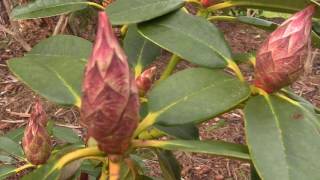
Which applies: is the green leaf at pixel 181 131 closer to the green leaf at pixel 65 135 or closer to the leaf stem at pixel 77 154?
the leaf stem at pixel 77 154

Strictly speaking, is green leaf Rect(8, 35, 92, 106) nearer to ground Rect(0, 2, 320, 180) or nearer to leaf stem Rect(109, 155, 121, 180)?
leaf stem Rect(109, 155, 121, 180)

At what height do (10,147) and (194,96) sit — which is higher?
(194,96)

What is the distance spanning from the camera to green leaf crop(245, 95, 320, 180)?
2.36ft

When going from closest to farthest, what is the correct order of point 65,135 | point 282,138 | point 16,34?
point 282,138 < point 65,135 < point 16,34

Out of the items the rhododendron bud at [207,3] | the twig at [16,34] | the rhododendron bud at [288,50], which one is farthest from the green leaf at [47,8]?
the twig at [16,34]

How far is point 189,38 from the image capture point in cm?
91

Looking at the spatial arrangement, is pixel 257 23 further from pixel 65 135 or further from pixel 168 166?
pixel 65 135

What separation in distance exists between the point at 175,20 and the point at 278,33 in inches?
8.2

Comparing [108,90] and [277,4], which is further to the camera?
[277,4]

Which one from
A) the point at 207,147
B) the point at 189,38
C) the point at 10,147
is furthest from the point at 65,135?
the point at 207,147

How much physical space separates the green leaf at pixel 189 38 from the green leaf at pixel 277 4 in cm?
9

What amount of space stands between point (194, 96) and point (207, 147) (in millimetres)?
83

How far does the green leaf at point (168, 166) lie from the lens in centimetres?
106

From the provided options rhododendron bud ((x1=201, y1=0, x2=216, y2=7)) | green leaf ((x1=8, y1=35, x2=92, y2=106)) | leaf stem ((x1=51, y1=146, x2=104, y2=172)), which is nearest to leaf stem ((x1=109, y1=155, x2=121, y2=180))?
leaf stem ((x1=51, y1=146, x2=104, y2=172))
